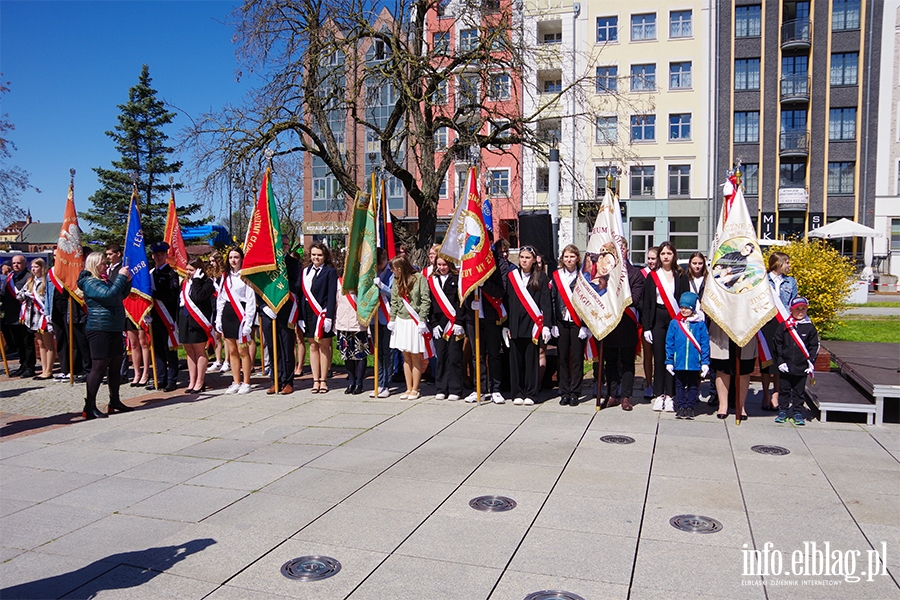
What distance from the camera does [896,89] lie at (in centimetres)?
4462

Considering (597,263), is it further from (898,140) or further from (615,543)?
(898,140)

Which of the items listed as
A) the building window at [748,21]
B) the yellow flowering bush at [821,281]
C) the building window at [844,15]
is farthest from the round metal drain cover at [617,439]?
the building window at [844,15]

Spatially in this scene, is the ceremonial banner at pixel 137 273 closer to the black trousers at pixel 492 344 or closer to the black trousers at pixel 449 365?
the black trousers at pixel 449 365

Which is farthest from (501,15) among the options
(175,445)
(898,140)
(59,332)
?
(898,140)

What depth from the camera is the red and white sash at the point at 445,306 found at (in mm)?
9797

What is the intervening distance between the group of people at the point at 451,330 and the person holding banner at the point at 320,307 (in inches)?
0.8

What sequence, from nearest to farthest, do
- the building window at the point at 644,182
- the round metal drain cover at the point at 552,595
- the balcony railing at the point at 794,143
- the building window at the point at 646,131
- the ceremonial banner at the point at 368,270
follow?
1. the round metal drain cover at the point at 552,595
2. the ceremonial banner at the point at 368,270
3. the balcony railing at the point at 794,143
4. the building window at the point at 646,131
5. the building window at the point at 644,182

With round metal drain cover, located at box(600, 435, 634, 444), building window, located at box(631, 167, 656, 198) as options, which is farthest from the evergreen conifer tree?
round metal drain cover, located at box(600, 435, 634, 444)

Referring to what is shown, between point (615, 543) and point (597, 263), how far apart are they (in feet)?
16.2

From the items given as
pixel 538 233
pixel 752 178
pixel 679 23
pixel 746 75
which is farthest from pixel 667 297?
pixel 746 75

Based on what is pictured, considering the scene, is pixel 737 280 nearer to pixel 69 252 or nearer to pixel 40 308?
pixel 69 252

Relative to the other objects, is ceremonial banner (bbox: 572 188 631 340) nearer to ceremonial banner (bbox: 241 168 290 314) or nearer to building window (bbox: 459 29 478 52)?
ceremonial banner (bbox: 241 168 290 314)

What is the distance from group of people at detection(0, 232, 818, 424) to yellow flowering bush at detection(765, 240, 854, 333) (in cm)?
492

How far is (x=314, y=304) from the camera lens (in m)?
10.4
